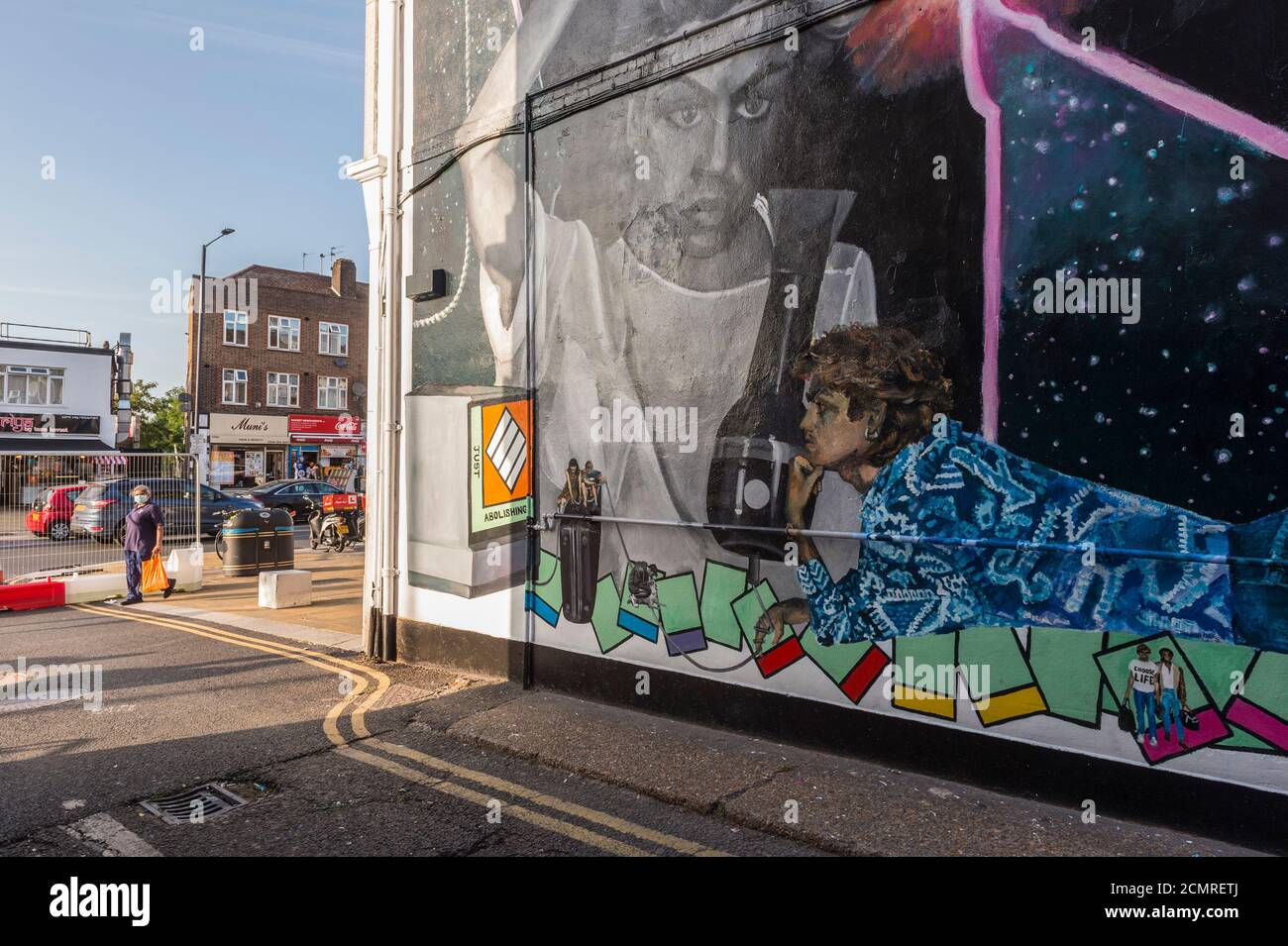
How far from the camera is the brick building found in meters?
40.6

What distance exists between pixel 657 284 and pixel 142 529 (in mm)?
10410

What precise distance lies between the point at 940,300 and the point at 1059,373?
0.82 m

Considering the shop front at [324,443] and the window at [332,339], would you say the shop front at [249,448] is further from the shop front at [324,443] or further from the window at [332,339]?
the window at [332,339]

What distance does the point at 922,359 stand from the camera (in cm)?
504

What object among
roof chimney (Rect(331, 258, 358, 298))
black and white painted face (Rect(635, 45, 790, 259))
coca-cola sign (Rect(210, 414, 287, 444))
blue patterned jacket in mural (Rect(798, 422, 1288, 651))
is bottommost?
blue patterned jacket in mural (Rect(798, 422, 1288, 651))

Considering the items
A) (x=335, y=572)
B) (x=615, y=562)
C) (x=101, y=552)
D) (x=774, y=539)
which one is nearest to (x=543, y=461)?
(x=615, y=562)

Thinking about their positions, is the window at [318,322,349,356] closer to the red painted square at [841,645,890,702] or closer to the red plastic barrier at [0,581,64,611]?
the red plastic barrier at [0,581,64,611]

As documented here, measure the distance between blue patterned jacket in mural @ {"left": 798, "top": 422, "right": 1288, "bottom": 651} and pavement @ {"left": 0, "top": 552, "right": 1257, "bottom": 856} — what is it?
1.01 m

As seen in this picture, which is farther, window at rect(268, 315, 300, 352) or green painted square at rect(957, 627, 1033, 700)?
window at rect(268, 315, 300, 352)

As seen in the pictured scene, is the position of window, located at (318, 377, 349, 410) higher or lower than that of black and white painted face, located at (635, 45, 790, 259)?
higher

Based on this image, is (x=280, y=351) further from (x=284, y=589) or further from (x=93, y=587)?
(x=284, y=589)

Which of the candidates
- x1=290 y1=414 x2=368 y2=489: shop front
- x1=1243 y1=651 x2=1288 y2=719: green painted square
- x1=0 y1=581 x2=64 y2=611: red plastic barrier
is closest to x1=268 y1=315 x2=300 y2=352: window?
x1=290 y1=414 x2=368 y2=489: shop front

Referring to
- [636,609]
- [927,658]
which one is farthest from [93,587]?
[927,658]
